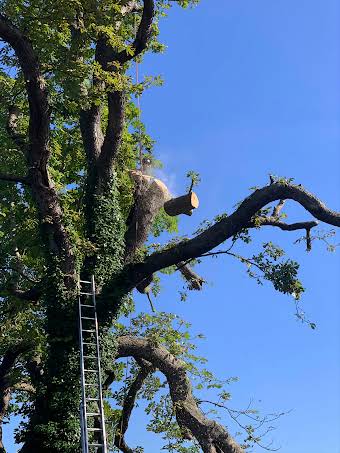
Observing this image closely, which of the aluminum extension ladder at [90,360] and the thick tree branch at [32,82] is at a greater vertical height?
the thick tree branch at [32,82]

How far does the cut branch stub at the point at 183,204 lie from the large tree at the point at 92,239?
25 millimetres

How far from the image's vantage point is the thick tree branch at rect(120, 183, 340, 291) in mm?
10000

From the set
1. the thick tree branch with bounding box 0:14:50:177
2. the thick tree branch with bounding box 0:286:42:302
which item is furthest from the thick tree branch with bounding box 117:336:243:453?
the thick tree branch with bounding box 0:14:50:177

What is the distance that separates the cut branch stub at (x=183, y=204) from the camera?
11820mm

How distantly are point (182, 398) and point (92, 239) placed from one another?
3.49 m

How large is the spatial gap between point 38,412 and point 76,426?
767 mm

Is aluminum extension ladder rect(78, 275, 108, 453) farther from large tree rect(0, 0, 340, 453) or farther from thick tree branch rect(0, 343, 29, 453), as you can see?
thick tree branch rect(0, 343, 29, 453)

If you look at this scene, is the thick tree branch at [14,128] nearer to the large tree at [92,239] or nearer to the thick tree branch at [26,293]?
the large tree at [92,239]

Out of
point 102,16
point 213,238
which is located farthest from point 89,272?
point 102,16

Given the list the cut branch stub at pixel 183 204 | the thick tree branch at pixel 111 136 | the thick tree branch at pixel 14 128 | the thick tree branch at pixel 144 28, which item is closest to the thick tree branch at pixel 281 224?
the cut branch stub at pixel 183 204

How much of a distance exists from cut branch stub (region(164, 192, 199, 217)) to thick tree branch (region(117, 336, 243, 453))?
2.71 metres

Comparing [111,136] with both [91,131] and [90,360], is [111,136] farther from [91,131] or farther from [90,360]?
[90,360]

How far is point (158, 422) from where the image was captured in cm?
1227

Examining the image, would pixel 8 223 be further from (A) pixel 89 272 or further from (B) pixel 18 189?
(A) pixel 89 272
